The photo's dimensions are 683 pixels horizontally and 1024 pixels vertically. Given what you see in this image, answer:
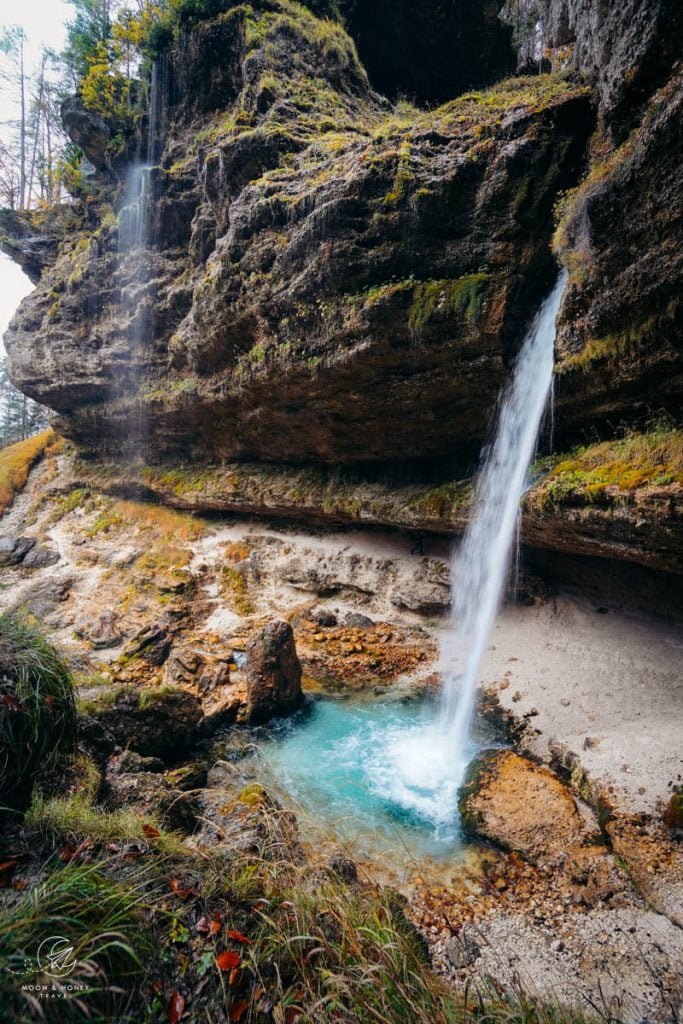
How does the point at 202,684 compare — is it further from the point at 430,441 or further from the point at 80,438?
the point at 80,438

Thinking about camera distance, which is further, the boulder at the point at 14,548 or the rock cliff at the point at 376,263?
the boulder at the point at 14,548

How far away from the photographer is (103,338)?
1434 cm

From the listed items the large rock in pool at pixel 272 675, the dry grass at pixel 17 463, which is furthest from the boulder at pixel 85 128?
the large rock in pool at pixel 272 675

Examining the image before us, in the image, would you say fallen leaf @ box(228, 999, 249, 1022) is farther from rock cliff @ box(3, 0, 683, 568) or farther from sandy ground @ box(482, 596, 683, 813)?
rock cliff @ box(3, 0, 683, 568)

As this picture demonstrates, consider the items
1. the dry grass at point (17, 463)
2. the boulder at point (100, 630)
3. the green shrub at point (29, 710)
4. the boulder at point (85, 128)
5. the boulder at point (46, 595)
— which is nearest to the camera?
the green shrub at point (29, 710)

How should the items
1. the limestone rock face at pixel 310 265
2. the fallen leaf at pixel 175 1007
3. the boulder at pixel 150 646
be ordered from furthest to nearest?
the boulder at pixel 150 646 < the limestone rock face at pixel 310 265 < the fallen leaf at pixel 175 1007

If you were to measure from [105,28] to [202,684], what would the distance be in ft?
69.5

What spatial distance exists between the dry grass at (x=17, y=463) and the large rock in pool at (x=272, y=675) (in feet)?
46.1

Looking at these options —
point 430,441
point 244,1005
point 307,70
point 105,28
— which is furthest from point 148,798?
point 105,28

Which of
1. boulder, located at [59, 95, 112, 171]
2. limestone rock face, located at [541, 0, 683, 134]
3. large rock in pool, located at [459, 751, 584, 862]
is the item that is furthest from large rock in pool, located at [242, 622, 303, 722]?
boulder, located at [59, 95, 112, 171]

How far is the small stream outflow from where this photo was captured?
23.5 ft

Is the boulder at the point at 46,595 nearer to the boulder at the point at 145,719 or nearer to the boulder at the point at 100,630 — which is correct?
the boulder at the point at 100,630

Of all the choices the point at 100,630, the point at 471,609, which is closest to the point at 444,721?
the point at 471,609

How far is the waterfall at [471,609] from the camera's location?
243 inches
